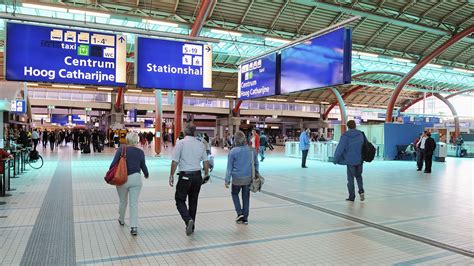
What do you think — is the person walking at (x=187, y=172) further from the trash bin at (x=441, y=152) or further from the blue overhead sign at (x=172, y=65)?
the trash bin at (x=441, y=152)

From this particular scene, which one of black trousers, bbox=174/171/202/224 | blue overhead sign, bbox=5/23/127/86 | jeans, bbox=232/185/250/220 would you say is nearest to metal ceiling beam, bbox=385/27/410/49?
blue overhead sign, bbox=5/23/127/86

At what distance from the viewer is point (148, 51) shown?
10.4m

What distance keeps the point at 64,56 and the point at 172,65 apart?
265 cm

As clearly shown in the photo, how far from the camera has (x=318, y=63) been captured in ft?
30.8

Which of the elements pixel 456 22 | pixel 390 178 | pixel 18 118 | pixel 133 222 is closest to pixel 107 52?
pixel 133 222

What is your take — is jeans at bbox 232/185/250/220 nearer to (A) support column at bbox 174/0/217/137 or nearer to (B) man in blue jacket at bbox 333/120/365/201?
(B) man in blue jacket at bbox 333/120/365/201

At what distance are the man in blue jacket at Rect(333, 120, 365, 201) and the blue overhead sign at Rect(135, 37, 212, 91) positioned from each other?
4273mm

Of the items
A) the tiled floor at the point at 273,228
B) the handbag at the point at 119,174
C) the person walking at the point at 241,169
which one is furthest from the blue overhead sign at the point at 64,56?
the person walking at the point at 241,169

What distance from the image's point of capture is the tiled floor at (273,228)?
15.7 feet

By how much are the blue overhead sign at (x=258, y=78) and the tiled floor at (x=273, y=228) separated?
114 inches

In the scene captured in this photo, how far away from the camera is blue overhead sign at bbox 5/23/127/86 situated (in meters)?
9.04

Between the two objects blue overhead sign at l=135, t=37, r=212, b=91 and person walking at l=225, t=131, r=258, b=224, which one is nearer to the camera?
person walking at l=225, t=131, r=258, b=224

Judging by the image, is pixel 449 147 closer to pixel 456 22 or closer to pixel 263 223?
pixel 456 22

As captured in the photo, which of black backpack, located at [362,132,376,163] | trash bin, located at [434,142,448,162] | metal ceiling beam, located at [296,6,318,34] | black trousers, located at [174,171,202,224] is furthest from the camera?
trash bin, located at [434,142,448,162]
